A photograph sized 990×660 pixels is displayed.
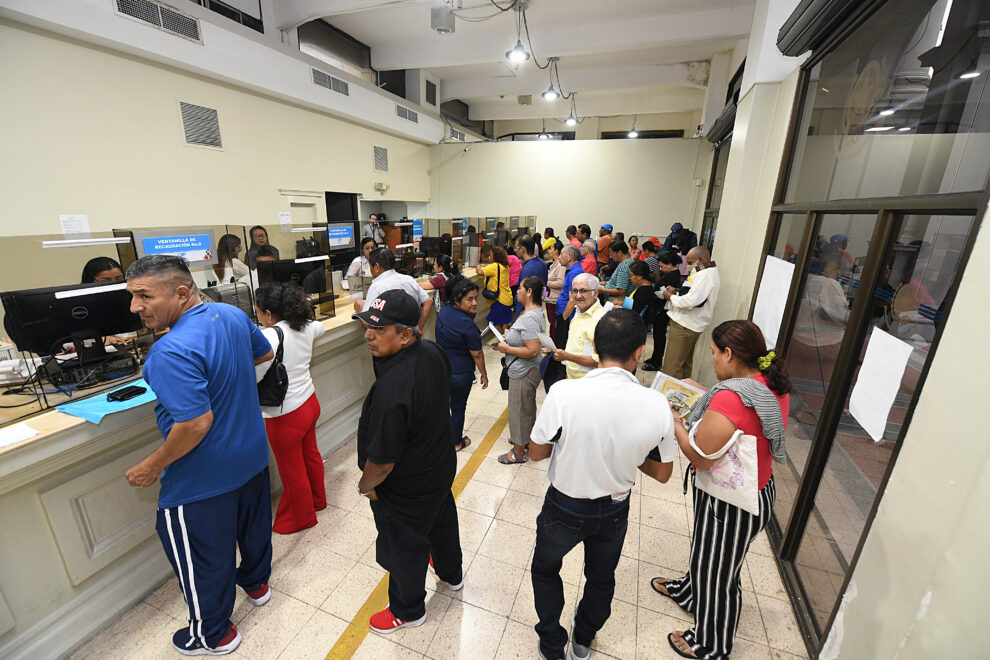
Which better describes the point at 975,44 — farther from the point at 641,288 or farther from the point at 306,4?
the point at 306,4

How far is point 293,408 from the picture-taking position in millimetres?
2498

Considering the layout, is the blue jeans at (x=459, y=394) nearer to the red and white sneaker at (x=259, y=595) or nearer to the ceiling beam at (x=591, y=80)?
the red and white sneaker at (x=259, y=595)

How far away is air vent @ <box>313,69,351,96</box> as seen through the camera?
6461 mm

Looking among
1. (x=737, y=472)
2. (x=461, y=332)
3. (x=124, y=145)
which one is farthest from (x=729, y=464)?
(x=124, y=145)

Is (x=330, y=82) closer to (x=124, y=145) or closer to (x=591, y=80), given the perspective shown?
(x=124, y=145)

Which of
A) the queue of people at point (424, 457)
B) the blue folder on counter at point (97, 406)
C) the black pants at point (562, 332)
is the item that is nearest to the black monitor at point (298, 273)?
the queue of people at point (424, 457)

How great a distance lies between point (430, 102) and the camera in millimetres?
9586

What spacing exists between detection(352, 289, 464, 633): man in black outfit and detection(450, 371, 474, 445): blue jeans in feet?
4.29

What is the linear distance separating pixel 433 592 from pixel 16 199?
5069 mm

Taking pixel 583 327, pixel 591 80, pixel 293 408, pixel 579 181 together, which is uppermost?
pixel 591 80

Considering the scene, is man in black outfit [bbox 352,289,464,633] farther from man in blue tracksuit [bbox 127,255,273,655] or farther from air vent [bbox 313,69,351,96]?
air vent [bbox 313,69,351,96]

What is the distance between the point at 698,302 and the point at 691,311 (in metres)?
0.21

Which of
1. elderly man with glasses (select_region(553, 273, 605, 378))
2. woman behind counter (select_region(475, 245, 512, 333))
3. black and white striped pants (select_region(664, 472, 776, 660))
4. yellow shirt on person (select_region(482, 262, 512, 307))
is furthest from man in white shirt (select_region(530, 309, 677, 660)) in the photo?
yellow shirt on person (select_region(482, 262, 512, 307))

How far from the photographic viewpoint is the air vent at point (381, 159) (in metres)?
8.62
